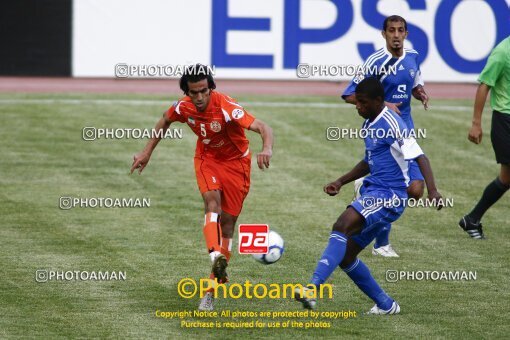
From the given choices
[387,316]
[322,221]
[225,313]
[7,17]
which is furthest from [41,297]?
[7,17]

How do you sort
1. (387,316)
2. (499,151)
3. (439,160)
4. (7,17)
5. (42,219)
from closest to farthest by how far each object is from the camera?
(387,316), (499,151), (42,219), (439,160), (7,17)

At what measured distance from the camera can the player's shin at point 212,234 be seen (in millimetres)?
9305

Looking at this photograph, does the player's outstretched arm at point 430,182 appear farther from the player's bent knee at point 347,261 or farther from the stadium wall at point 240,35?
the stadium wall at point 240,35

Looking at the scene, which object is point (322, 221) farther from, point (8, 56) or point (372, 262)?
point (8, 56)

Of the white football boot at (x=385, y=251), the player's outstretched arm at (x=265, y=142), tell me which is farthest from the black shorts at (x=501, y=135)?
the player's outstretched arm at (x=265, y=142)

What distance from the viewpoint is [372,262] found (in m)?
11.4

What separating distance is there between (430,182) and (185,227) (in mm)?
4760

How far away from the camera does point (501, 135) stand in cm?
1216

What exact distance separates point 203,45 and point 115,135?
556 cm

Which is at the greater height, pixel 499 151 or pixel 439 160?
pixel 499 151

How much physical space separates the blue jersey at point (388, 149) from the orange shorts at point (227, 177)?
48.6 inches

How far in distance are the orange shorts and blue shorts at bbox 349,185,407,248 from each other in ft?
4.07

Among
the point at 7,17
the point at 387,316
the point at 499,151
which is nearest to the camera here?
the point at 387,316

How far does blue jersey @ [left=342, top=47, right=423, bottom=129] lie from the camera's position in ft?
37.1
